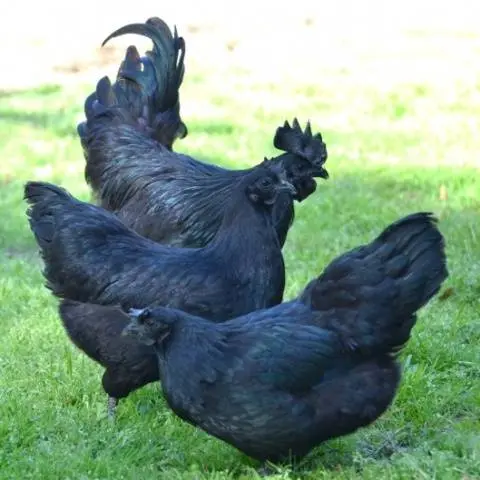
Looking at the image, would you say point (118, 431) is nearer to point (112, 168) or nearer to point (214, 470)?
point (214, 470)

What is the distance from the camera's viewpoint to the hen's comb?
630 cm

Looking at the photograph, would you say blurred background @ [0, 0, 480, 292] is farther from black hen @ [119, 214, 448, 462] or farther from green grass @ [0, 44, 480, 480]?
black hen @ [119, 214, 448, 462]

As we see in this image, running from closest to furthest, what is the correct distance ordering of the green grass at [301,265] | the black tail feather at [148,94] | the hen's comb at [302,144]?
the green grass at [301,265] < the hen's comb at [302,144] < the black tail feather at [148,94]

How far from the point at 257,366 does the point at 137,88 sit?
3.23 m

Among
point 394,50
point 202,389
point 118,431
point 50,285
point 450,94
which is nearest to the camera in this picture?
point 202,389

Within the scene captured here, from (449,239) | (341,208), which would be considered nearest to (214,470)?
(449,239)

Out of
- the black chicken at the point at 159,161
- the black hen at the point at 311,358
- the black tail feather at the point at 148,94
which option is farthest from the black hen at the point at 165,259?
the black tail feather at the point at 148,94

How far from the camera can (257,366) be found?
16.4ft

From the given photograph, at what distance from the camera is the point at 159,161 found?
7.26m

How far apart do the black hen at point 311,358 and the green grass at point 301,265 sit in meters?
0.25

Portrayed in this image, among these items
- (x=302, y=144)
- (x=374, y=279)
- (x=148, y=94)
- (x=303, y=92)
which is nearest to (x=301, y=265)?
(x=148, y=94)

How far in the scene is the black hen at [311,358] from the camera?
16.3 ft

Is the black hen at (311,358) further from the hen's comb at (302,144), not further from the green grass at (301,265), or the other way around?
the hen's comb at (302,144)

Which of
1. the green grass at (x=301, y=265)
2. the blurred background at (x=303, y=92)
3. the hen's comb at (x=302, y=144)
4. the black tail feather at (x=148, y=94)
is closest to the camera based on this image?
the green grass at (x=301, y=265)
